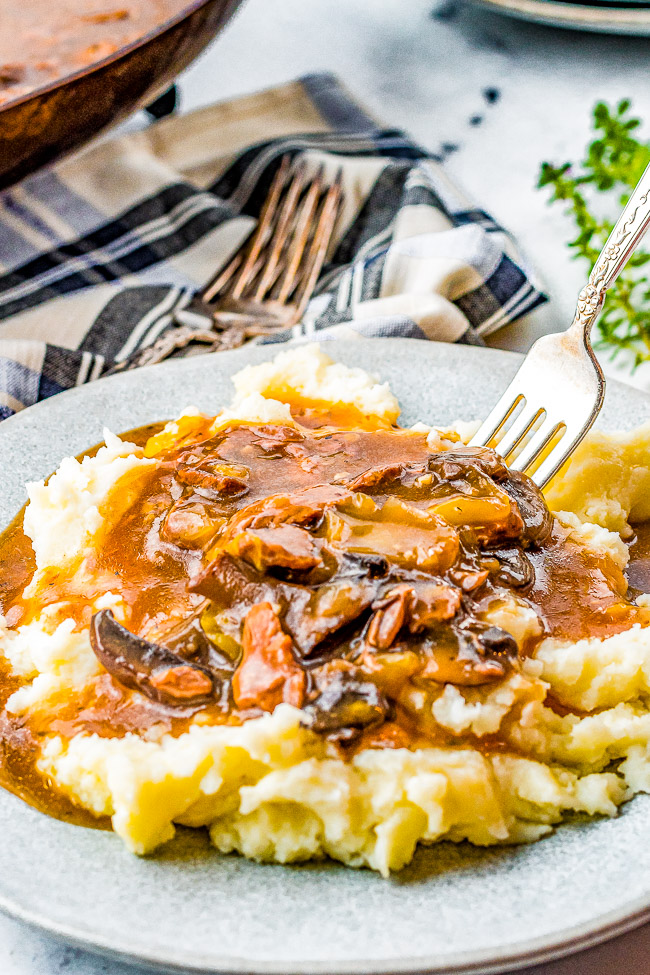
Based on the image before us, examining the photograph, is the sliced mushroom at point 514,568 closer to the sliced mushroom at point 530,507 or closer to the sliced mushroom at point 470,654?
the sliced mushroom at point 530,507

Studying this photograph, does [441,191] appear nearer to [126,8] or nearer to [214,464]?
[126,8]

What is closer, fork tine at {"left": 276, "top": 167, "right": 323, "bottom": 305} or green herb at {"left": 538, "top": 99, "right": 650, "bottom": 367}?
green herb at {"left": 538, "top": 99, "right": 650, "bottom": 367}

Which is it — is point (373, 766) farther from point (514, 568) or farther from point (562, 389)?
point (562, 389)

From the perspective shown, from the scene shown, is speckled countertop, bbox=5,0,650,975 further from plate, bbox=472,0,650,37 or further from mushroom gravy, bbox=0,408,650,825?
mushroom gravy, bbox=0,408,650,825

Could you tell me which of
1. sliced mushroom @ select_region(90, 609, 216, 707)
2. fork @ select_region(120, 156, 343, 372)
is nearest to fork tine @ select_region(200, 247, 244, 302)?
fork @ select_region(120, 156, 343, 372)

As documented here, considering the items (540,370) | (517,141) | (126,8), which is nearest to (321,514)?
(540,370)

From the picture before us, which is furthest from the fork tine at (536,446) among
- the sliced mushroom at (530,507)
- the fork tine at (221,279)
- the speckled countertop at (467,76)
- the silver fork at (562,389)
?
the fork tine at (221,279)
